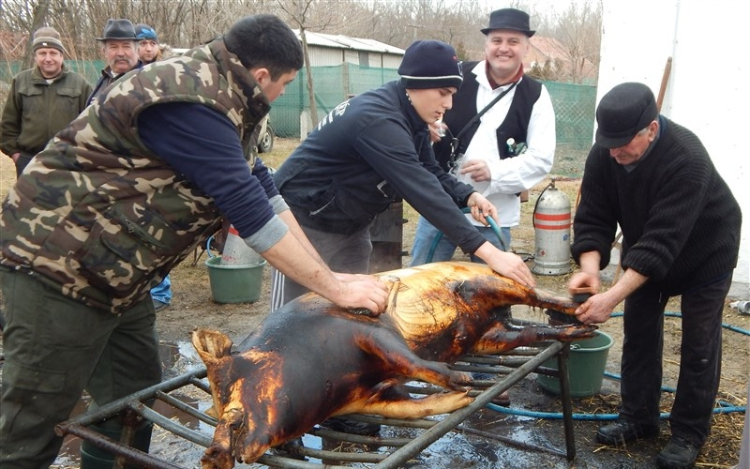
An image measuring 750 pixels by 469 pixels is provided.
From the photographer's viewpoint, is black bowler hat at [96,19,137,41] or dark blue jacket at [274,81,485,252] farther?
black bowler hat at [96,19,137,41]

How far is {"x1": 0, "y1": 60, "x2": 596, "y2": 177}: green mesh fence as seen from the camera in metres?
14.0

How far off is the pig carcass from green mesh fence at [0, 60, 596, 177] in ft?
31.6

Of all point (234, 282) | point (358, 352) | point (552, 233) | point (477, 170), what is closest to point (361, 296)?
point (358, 352)

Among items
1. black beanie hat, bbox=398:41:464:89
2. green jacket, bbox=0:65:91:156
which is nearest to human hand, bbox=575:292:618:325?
black beanie hat, bbox=398:41:464:89

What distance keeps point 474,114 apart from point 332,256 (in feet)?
4.32

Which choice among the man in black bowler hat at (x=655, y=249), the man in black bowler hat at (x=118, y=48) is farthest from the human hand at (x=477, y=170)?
the man in black bowler hat at (x=118, y=48)

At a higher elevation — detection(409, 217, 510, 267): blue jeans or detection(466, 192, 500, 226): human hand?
detection(466, 192, 500, 226): human hand

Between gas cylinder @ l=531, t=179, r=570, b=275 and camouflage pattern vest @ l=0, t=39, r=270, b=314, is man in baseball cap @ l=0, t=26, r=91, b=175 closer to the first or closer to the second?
camouflage pattern vest @ l=0, t=39, r=270, b=314

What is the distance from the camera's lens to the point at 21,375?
2.23 meters

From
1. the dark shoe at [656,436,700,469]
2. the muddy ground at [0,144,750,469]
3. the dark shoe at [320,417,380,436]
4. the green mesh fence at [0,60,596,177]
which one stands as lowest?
the muddy ground at [0,144,750,469]

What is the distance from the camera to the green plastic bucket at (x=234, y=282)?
571cm

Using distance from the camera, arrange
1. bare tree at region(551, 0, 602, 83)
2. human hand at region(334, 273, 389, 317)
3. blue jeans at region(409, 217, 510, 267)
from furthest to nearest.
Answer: bare tree at region(551, 0, 602, 83)
blue jeans at region(409, 217, 510, 267)
human hand at region(334, 273, 389, 317)

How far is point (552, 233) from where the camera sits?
22.2ft

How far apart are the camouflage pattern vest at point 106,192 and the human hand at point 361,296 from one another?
2.15ft
